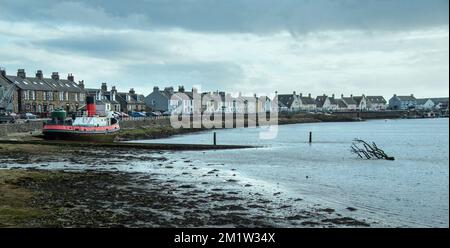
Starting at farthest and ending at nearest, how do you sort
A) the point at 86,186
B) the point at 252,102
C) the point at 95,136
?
the point at 252,102 < the point at 95,136 < the point at 86,186

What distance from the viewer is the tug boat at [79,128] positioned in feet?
165

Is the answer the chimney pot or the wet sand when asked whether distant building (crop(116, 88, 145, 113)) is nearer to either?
the chimney pot

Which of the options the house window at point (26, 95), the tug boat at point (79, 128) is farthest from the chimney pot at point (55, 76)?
the tug boat at point (79, 128)

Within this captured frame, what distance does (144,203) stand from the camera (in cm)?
1877

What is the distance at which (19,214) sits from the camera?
1477cm

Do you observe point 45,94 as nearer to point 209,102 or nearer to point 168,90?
point 168,90

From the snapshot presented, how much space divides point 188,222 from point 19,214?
17.4ft

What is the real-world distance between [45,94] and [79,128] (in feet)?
133

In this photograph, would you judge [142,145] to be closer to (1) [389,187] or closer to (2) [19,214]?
(1) [389,187]

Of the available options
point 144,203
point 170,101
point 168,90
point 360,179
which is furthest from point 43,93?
point 144,203

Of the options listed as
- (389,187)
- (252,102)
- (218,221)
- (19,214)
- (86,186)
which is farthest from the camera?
(252,102)

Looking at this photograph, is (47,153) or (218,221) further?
(47,153)

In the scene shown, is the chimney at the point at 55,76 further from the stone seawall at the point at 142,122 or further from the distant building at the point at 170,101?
the distant building at the point at 170,101
